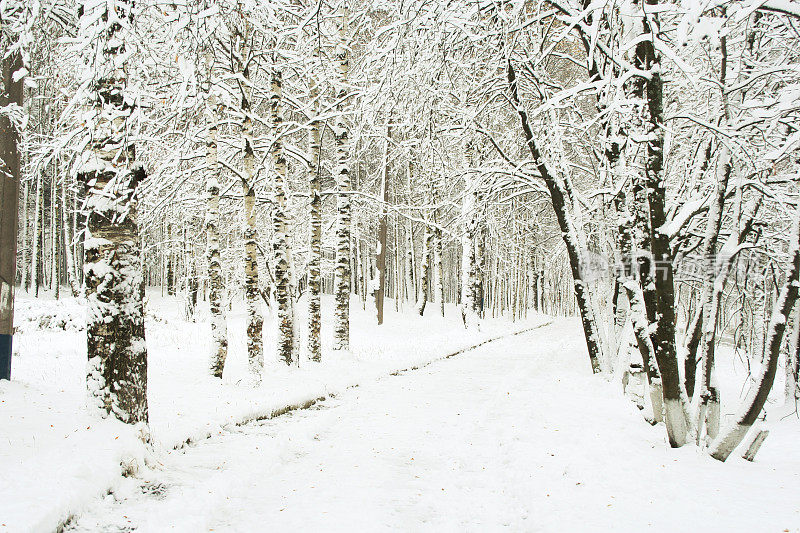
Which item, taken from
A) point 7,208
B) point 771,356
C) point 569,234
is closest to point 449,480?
point 771,356

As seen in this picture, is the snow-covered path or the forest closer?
the snow-covered path

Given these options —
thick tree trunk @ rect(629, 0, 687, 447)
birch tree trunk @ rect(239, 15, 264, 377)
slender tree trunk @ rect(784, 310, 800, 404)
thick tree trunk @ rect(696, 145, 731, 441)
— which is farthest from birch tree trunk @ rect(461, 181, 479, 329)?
thick tree trunk @ rect(629, 0, 687, 447)

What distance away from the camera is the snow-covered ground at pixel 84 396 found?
3818 mm

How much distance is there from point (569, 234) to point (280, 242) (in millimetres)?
6736

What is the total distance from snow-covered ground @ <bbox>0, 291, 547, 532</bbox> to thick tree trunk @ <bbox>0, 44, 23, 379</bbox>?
0.86 m

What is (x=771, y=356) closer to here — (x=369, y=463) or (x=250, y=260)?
(x=369, y=463)

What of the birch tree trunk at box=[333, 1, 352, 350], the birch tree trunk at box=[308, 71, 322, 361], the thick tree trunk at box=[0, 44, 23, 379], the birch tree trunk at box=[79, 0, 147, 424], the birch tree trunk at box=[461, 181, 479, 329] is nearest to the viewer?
the birch tree trunk at box=[79, 0, 147, 424]

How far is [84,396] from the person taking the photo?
703 centimetres

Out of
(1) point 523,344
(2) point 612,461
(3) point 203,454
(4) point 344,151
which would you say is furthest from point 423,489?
(1) point 523,344

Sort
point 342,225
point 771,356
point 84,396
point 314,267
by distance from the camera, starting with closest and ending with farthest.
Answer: point 771,356
point 84,396
point 314,267
point 342,225

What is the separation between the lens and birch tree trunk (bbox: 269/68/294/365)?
34.6 feet

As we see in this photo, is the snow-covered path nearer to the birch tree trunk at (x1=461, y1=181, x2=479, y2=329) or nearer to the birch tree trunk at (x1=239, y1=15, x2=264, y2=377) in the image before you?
the birch tree trunk at (x1=239, y1=15, x2=264, y2=377)

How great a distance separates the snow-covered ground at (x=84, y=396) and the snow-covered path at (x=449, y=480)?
27 cm

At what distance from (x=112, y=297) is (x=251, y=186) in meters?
4.99
